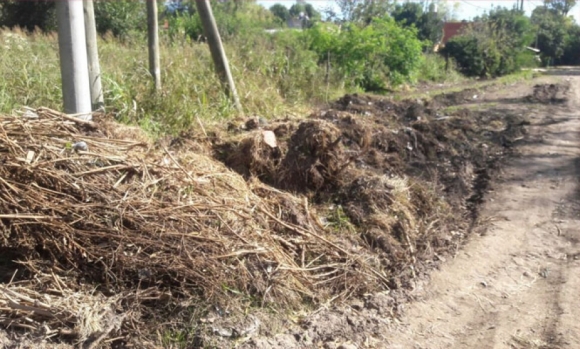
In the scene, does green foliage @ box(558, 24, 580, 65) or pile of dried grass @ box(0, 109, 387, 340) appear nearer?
pile of dried grass @ box(0, 109, 387, 340)

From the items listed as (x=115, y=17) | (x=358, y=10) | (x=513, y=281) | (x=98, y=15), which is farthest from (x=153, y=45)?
(x=358, y=10)

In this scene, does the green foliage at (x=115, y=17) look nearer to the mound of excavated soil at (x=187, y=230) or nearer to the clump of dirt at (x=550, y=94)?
the clump of dirt at (x=550, y=94)

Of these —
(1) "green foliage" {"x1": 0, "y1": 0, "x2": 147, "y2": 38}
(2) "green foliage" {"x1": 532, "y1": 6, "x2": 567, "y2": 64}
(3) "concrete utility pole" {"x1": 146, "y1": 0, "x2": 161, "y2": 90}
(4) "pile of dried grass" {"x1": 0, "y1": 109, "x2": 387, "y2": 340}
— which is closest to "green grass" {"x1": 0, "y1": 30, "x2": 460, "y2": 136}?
(3) "concrete utility pole" {"x1": 146, "y1": 0, "x2": 161, "y2": 90}

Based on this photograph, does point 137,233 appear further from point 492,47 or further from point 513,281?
point 492,47

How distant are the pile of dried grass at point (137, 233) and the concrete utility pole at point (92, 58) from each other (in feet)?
7.91

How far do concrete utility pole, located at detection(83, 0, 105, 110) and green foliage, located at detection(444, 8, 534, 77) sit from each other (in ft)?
79.2

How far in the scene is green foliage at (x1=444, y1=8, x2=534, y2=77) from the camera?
29.6 metres

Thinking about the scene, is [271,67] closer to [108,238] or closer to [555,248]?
[555,248]

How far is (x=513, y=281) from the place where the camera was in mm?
5652

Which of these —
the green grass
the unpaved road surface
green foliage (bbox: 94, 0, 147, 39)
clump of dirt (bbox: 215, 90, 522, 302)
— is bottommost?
the unpaved road surface

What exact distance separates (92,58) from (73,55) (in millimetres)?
1658

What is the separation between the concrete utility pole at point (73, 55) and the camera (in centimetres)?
611

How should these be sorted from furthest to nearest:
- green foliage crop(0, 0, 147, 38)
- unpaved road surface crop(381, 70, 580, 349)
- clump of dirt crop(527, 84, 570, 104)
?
clump of dirt crop(527, 84, 570, 104), green foliage crop(0, 0, 147, 38), unpaved road surface crop(381, 70, 580, 349)

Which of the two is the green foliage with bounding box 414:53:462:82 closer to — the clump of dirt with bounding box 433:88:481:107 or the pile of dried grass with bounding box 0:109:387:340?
the clump of dirt with bounding box 433:88:481:107
